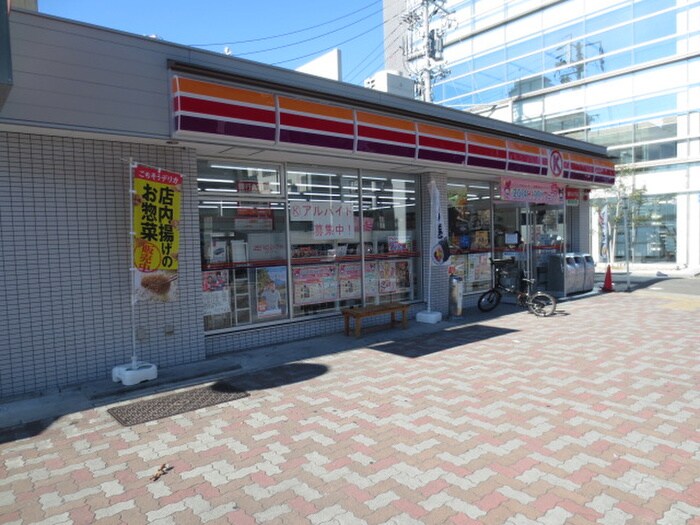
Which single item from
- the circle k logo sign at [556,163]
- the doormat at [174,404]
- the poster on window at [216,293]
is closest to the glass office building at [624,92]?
the circle k logo sign at [556,163]

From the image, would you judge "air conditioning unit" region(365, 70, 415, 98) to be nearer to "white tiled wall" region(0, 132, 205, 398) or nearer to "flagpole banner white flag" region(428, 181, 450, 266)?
"flagpole banner white flag" region(428, 181, 450, 266)

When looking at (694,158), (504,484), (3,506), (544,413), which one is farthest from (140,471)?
(694,158)

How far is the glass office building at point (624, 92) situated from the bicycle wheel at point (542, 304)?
9566 millimetres

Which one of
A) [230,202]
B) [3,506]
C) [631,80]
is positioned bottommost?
[3,506]

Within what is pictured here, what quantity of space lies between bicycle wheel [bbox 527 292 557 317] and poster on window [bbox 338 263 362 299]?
3.92 meters

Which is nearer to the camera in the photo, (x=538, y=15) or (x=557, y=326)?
(x=557, y=326)

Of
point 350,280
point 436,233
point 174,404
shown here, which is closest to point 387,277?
point 350,280

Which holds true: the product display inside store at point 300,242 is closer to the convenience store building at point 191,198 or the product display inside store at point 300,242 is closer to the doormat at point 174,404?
the convenience store building at point 191,198

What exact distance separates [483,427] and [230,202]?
16.5 feet

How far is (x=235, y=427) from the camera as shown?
15.5 ft

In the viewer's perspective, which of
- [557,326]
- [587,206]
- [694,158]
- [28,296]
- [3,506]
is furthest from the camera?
[694,158]

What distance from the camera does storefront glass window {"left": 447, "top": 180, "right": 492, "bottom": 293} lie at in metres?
11.5

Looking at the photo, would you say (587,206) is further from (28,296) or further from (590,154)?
(28,296)

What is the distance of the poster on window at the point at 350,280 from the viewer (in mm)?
9023
